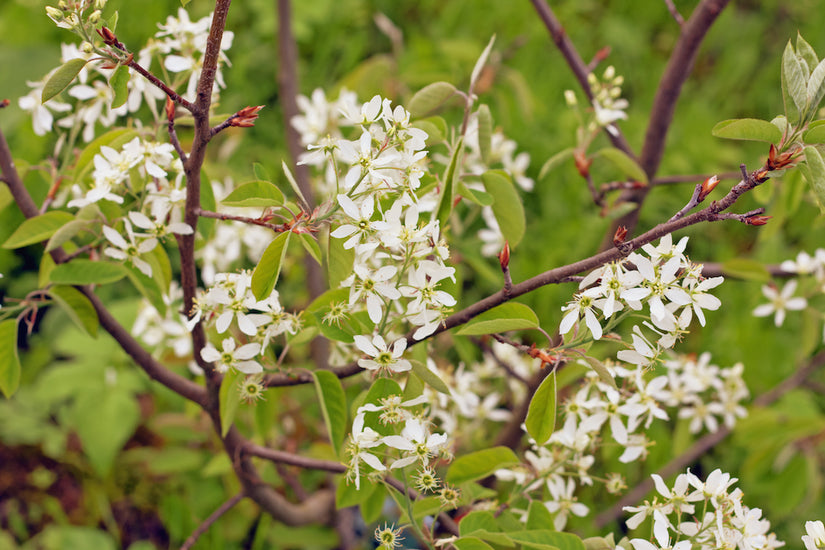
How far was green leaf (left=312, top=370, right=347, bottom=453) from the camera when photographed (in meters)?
0.83

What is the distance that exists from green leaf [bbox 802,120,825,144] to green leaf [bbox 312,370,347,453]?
0.55 metres

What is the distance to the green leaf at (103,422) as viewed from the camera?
1.65 meters

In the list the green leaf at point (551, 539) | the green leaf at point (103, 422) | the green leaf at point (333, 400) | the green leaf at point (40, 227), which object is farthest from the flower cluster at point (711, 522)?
the green leaf at point (103, 422)

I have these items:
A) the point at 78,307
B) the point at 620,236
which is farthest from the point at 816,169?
the point at 78,307

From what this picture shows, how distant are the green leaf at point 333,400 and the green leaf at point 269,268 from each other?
0.15m

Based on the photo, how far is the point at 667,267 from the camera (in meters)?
0.69

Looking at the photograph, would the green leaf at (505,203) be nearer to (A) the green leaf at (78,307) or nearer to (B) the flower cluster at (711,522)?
(B) the flower cluster at (711,522)

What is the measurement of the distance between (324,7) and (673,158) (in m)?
1.32

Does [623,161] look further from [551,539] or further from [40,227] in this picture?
[40,227]

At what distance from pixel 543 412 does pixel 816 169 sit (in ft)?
1.14

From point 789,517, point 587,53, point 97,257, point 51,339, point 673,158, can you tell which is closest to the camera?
point 97,257

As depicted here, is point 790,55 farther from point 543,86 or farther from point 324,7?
point 324,7

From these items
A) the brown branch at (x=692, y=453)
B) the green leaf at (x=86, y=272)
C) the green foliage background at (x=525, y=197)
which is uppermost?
the green leaf at (x=86, y=272)

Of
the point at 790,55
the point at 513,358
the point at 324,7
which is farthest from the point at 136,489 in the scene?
the point at 790,55
